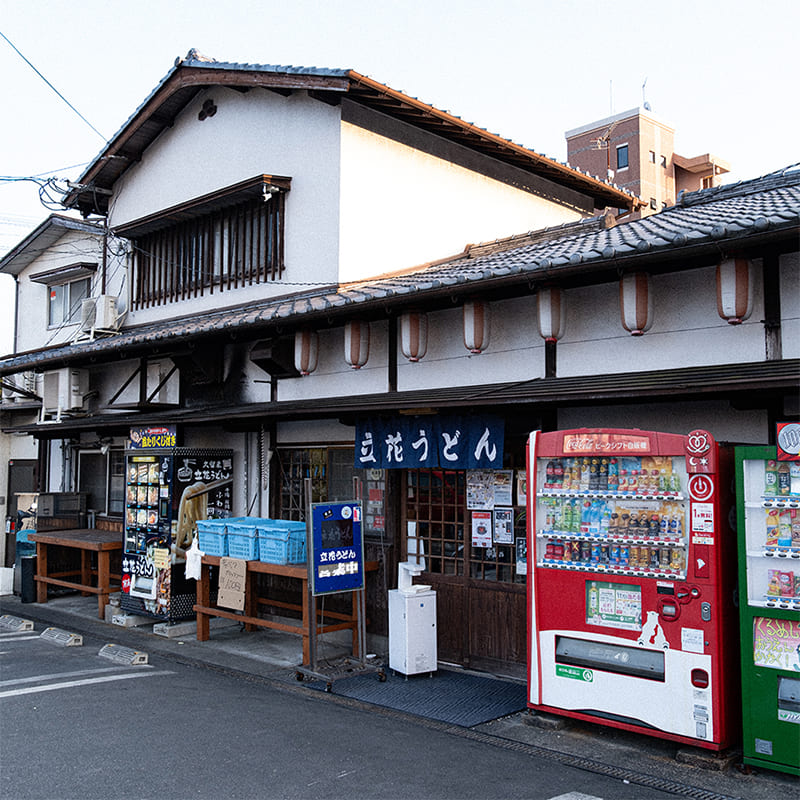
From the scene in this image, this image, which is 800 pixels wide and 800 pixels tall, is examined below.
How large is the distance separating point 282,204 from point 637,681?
8.80m

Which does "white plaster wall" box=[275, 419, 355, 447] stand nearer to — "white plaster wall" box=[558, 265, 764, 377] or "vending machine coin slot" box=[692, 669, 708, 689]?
"white plaster wall" box=[558, 265, 764, 377]

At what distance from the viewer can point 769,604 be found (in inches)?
237

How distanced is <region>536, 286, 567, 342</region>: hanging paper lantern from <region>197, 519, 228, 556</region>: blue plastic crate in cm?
526

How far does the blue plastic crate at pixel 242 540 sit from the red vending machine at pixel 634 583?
431cm

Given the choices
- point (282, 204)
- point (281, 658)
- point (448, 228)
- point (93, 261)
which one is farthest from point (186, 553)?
point (93, 261)

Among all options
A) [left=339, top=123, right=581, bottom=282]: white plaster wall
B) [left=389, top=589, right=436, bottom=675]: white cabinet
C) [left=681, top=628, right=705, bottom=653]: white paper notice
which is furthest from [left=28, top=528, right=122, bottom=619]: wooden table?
[left=681, top=628, right=705, bottom=653]: white paper notice

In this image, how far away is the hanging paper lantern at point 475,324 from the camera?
8.82 m

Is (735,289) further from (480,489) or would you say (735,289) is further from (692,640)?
(480,489)

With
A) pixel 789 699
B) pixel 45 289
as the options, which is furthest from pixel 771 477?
pixel 45 289

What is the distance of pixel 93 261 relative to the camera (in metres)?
16.8

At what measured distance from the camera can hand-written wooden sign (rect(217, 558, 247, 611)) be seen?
10273 mm

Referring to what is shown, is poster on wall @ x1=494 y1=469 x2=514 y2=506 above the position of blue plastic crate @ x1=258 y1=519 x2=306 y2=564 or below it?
above

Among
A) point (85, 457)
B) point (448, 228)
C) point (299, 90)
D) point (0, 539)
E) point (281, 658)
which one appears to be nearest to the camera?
point (281, 658)

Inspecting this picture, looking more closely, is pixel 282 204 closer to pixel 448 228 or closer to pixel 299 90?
pixel 299 90
